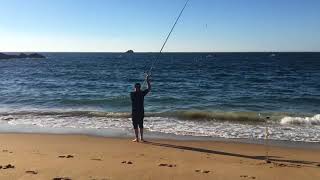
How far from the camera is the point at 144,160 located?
916cm

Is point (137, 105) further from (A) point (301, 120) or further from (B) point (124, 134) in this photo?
(A) point (301, 120)

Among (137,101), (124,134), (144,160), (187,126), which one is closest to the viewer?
(144,160)

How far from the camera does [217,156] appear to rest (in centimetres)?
999

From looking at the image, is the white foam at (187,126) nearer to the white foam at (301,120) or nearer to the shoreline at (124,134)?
the white foam at (301,120)

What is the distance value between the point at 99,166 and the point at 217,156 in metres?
2.76

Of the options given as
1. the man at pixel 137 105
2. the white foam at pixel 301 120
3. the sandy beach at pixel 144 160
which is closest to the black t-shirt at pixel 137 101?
the man at pixel 137 105

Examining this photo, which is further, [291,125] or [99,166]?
[291,125]

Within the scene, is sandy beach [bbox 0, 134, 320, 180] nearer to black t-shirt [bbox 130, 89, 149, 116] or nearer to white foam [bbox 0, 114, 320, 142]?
black t-shirt [bbox 130, 89, 149, 116]

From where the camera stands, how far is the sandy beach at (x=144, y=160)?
7.91m

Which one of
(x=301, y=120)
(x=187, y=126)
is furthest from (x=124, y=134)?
(x=301, y=120)

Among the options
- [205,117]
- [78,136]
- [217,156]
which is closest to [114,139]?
[78,136]

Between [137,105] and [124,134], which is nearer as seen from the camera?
[137,105]

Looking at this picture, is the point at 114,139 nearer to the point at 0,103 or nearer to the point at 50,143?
the point at 50,143

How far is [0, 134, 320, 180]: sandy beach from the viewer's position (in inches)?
311
